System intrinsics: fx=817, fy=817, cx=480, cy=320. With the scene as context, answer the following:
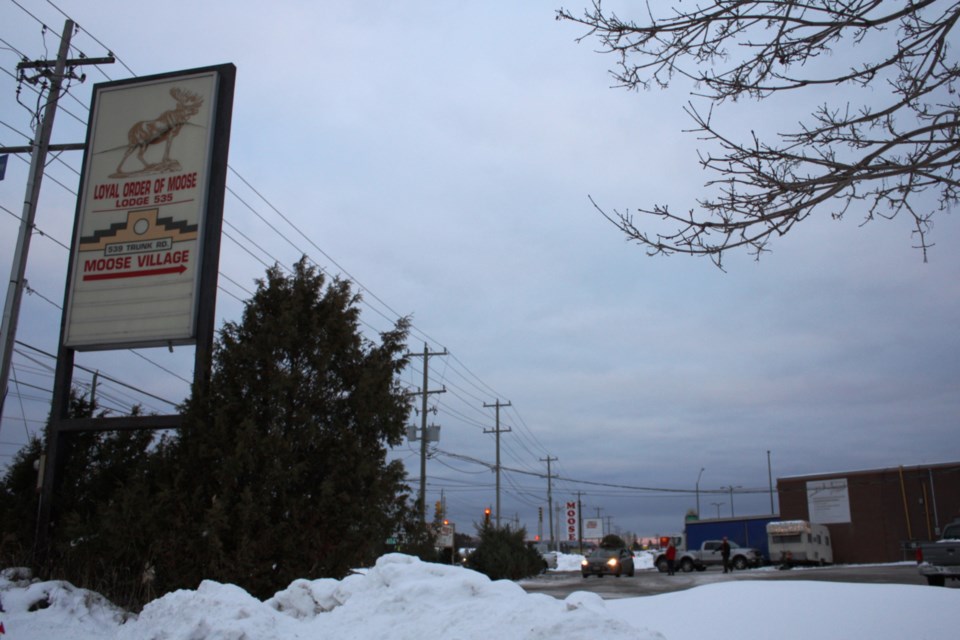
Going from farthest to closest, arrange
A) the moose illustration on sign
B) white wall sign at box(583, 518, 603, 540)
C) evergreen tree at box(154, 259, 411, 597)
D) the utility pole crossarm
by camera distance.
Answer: white wall sign at box(583, 518, 603, 540) → the utility pole crossarm → the moose illustration on sign → evergreen tree at box(154, 259, 411, 597)

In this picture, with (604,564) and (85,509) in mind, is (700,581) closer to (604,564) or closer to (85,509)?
(604,564)

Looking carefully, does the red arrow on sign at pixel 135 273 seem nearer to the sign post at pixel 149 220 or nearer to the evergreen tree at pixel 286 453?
the sign post at pixel 149 220

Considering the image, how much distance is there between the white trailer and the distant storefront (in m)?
2.63

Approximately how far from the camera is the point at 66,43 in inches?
648

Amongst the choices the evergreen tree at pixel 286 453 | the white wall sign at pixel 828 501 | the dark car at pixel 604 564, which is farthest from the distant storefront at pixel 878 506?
the evergreen tree at pixel 286 453

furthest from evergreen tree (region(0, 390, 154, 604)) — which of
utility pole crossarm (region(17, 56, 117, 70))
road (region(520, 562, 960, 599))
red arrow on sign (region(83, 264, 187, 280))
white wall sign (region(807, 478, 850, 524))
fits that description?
white wall sign (region(807, 478, 850, 524))

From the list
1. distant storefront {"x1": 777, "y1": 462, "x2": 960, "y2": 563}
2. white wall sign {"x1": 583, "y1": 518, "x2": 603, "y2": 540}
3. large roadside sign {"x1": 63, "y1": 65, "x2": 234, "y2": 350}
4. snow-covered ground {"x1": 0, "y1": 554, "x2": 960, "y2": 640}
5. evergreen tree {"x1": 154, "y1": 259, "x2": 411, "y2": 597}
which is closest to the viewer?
snow-covered ground {"x1": 0, "y1": 554, "x2": 960, "y2": 640}

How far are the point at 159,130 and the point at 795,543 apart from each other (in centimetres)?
3592

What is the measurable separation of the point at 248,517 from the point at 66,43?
11.7 metres

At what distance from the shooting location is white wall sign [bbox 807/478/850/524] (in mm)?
42562

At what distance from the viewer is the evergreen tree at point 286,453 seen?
33.1 feet

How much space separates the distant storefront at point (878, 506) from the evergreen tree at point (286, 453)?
108 ft

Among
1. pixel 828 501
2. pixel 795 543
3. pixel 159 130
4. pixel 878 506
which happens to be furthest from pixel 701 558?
pixel 159 130

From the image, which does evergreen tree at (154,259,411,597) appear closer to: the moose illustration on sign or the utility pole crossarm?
the moose illustration on sign
